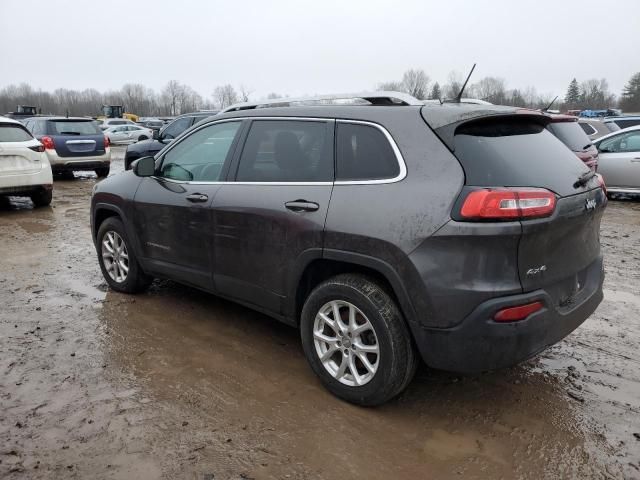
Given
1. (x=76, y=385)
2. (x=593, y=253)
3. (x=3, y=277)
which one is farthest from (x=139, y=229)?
(x=593, y=253)

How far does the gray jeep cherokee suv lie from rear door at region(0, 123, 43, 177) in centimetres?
673

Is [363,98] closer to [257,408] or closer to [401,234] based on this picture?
[401,234]

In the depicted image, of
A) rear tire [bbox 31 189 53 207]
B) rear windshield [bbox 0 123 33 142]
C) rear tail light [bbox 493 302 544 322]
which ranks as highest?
rear windshield [bbox 0 123 33 142]

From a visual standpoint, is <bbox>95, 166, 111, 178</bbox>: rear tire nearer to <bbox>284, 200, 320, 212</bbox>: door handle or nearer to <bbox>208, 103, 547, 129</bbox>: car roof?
<bbox>208, 103, 547, 129</bbox>: car roof

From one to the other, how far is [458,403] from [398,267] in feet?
3.45

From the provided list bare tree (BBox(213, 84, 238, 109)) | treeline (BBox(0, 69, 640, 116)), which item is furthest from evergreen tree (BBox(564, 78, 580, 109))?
bare tree (BBox(213, 84, 238, 109))

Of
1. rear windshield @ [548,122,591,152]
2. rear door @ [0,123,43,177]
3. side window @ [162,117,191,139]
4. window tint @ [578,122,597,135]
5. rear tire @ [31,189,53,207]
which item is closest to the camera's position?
rear windshield @ [548,122,591,152]

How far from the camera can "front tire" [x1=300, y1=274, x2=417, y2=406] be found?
2.81 meters

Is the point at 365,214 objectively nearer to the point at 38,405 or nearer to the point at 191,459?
the point at 191,459

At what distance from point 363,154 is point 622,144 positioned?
9.78m

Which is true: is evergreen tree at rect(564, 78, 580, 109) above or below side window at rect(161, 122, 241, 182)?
above

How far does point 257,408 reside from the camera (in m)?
3.07

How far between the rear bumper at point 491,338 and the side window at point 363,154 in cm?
88

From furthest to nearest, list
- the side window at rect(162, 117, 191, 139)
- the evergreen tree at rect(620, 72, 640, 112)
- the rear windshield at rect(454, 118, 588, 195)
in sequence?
the evergreen tree at rect(620, 72, 640, 112) → the side window at rect(162, 117, 191, 139) → the rear windshield at rect(454, 118, 588, 195)
